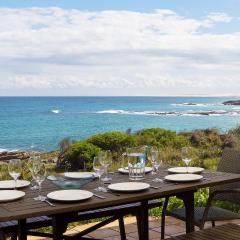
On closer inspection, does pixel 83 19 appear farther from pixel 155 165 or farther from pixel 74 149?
pixel 155 165

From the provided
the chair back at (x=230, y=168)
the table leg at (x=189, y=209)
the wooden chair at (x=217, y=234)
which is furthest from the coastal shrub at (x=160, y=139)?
the wooden chair at (x=217, y=234)

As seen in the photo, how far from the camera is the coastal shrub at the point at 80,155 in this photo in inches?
392

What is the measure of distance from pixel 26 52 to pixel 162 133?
93.3 feet

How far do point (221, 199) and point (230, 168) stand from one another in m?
0.27

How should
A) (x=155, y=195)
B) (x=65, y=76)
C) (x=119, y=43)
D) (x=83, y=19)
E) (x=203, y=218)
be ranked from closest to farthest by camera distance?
(x=155, y=195) < (x=203, y=218) < (x=119, y=43) < (x=83, y=19) < (x=65, y=76)

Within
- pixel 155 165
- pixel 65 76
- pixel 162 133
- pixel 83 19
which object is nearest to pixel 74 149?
pixel 162 133

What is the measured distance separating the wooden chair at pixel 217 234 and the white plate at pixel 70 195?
0.56 metres

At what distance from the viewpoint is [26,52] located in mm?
38562

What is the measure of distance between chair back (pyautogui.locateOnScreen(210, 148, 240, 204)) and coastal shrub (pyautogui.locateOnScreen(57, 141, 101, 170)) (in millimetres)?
5957

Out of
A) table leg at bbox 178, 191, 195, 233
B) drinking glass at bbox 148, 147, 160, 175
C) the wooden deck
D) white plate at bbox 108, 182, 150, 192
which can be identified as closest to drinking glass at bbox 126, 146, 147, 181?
drinking glass at bbox 148, 147, 160, 175

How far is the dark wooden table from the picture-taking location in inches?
95.0

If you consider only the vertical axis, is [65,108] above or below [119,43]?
below

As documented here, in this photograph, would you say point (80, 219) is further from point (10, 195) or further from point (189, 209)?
point (189, 209)

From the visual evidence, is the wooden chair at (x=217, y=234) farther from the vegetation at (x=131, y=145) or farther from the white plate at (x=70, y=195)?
the vegetation at (x=131, y=145)
